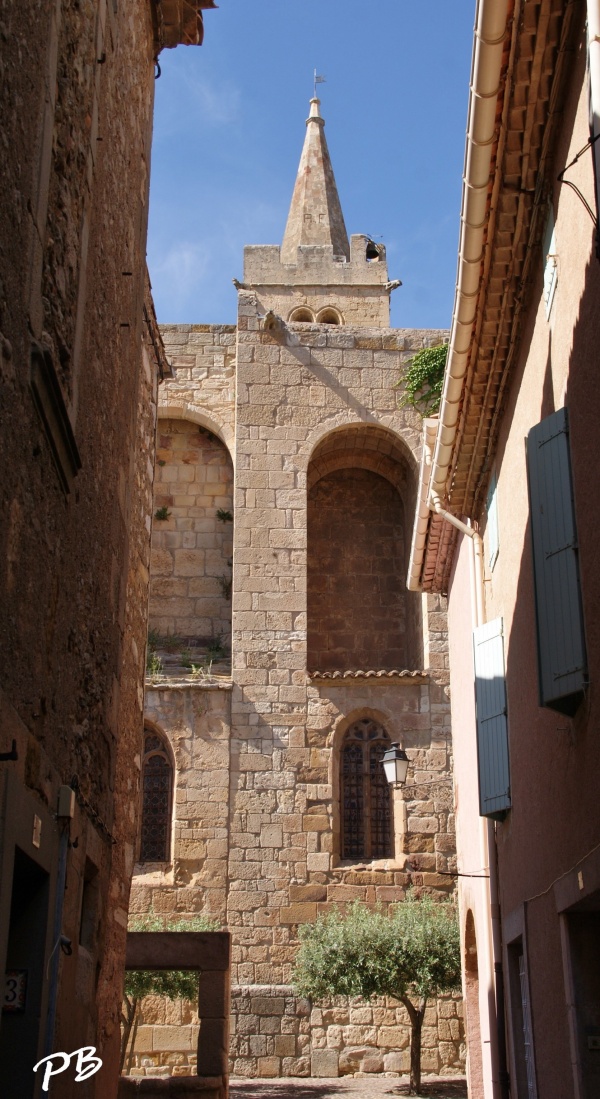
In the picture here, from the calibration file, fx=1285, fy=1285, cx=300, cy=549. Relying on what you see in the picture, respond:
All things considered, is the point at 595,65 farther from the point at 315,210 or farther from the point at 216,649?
the point at 315,210

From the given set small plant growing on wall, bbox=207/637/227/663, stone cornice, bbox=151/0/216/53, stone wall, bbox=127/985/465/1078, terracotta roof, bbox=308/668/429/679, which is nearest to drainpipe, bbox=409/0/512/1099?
stone cornice, bbox=151/0/216/53

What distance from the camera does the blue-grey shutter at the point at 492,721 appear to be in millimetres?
8305

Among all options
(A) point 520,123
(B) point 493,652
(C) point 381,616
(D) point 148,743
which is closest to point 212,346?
(C) point 381,616

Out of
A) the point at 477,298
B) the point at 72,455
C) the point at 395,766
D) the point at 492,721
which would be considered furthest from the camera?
the point at 395,766

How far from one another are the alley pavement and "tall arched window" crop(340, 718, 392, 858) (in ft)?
9.98

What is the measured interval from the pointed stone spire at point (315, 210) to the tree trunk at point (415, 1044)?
17636 mm

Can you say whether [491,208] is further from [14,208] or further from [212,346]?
[212,346]

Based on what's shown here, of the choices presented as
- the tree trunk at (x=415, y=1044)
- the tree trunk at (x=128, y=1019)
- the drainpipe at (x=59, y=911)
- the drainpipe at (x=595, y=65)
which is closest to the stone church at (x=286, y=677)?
the tree trunk at (x=128, y=1019)

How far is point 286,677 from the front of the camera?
1844 cm

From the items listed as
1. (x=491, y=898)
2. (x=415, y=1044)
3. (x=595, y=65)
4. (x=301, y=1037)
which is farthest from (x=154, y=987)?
(x=595, y=65)

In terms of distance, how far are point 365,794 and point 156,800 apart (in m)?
2.92

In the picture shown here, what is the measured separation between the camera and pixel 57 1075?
17.0 feet

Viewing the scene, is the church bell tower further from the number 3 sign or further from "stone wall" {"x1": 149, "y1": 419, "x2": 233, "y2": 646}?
the number 3 sign

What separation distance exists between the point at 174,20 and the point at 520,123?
146 inches
